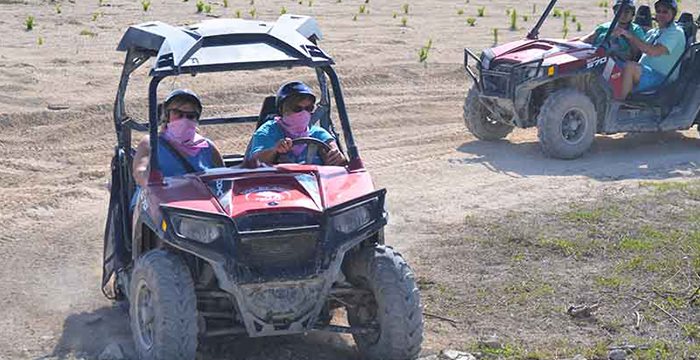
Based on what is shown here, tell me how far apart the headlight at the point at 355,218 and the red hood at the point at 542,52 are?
622 centimetres

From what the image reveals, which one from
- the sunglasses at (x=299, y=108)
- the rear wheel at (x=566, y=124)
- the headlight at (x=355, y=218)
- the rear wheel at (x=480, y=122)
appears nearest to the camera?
the headlight at (x=355, y=218)

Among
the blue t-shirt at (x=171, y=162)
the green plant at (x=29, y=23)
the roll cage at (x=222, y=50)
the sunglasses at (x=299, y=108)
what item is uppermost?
the roll cage at (x=222, y=50)

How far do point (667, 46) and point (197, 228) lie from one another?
777 centimetres

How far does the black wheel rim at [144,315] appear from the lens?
642 cm

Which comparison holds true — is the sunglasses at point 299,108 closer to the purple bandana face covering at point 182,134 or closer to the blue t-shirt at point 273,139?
the blue t-shirt at point 273,139

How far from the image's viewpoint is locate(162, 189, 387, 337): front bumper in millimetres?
6258

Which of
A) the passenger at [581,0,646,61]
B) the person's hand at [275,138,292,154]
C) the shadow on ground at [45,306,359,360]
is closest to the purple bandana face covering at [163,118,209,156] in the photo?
the person's hand at [275,138,292,154]

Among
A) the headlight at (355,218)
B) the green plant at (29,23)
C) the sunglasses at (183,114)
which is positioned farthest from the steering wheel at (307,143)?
the green plant at (29,23)

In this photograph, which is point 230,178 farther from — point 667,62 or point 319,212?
point 667,62

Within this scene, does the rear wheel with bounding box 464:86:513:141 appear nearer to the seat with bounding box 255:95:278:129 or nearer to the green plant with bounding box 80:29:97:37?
the seat with bounding box 255:95:278:129

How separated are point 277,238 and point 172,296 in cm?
57

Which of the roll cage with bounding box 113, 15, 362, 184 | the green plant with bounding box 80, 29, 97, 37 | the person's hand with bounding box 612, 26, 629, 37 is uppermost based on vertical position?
the roll cage with bounding box 113, 15, 362, 184

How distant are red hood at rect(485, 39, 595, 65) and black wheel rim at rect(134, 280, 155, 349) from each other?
6.75 m

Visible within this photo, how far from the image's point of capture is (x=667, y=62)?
42.9 feet
